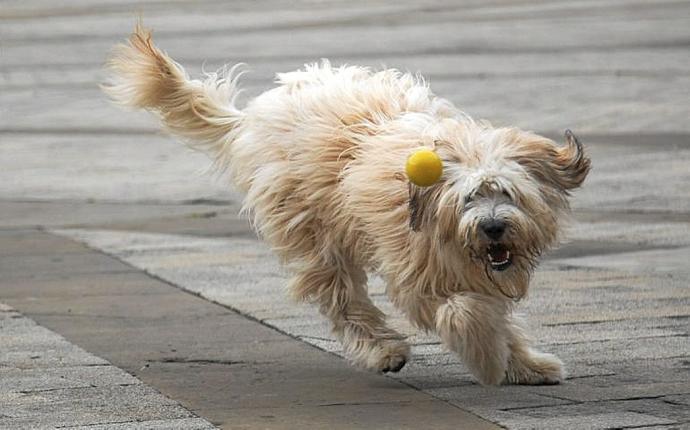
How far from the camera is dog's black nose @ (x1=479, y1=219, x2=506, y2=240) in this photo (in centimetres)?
604

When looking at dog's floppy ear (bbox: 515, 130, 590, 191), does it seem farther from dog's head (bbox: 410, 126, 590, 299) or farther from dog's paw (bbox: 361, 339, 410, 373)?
dog's paw (bbox: 361, 339, 410, 373)

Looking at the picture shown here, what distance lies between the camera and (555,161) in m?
6.37

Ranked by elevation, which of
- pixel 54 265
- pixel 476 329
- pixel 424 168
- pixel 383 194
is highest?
pixel 424 168

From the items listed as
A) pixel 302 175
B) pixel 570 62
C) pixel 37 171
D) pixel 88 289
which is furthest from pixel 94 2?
pixel 302 175

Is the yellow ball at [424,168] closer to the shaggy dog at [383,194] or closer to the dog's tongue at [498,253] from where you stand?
the shaggy dog at [383,194]

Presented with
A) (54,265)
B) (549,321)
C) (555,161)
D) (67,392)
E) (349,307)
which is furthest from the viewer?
(54,265)

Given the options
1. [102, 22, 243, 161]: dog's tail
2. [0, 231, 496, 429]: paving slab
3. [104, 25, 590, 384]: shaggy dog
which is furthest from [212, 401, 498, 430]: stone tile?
[102, 22, 243, 161]: dog's tail

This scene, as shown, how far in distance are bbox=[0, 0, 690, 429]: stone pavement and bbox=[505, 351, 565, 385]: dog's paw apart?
0.07 metres

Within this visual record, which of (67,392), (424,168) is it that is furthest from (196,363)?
(424,168)

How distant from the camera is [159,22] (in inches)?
1099

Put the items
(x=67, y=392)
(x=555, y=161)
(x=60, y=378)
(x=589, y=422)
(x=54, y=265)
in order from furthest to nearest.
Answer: (x=54, y=265)
(x=60, y=378)
(x=67, y=392)
(x=555, y=161)
(x=589, y=422)

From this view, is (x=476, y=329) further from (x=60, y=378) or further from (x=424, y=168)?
(x=60, y=378)

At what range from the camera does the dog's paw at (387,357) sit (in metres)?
6.89

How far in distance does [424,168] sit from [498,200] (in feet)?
1.02
